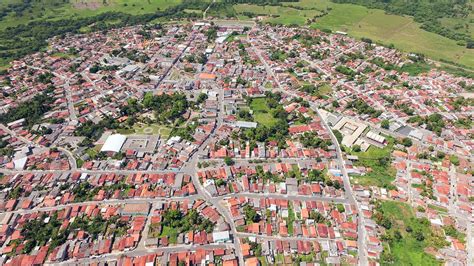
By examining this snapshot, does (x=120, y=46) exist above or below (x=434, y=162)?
above

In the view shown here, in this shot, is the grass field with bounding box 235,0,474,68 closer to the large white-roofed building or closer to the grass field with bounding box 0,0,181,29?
the grass field with bounding box 0,0,181,29

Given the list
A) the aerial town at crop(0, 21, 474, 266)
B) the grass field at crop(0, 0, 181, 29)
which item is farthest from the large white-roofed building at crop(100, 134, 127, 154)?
the grass field at crop(0, 0, 181, 29)

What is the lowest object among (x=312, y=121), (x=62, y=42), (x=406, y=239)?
(x=406, y=239)

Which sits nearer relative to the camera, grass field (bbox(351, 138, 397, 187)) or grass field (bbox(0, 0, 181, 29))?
Result: grass field (bbox(351, 138, 397, 187))

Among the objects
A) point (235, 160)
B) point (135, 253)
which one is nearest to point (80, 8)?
point (235, 160)

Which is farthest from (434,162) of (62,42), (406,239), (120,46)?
(62,42)

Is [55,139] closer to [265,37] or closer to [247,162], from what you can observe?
[247,162]
